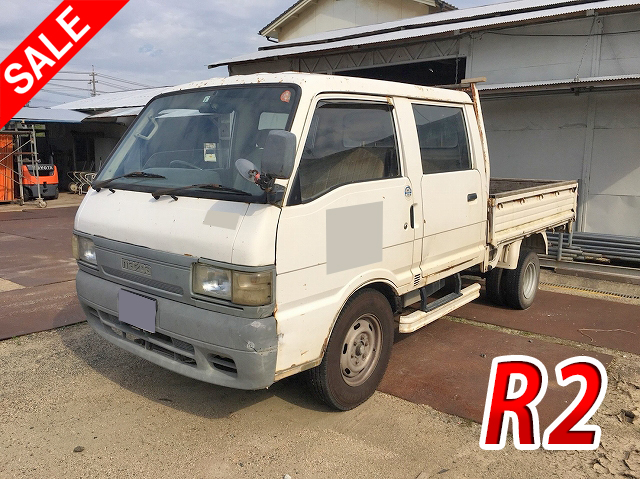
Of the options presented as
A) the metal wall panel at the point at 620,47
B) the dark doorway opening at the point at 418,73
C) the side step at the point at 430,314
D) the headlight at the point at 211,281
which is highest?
the dark doorway opening at the point at 418,73

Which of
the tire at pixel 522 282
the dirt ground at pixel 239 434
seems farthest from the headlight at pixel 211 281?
the tire at pixel 522 282

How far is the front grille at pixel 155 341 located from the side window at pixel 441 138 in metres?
2.14

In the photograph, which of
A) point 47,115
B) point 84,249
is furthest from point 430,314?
point 47,115

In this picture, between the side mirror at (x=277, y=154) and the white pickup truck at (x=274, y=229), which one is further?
the white pickup truck at (x=274, y=229)

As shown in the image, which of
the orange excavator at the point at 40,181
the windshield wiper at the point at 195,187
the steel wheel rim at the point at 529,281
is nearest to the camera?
the windshield wiper at the point at 195,187

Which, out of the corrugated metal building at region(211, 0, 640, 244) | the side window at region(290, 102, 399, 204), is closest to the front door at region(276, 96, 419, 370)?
the side window at region(290, 102, 399, 204)

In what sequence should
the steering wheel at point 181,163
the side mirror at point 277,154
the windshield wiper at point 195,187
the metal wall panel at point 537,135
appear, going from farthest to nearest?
the metal wall panel at point 537,135, the steering wheel at point 181,163, the windshield wiper at point 195,187, the side mirror at point 277,154

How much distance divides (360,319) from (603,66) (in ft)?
22.5

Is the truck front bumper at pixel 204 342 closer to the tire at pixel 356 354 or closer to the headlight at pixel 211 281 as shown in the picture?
the headlight at pixel 211 281

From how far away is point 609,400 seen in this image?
3.86 meters

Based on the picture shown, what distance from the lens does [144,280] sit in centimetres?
326

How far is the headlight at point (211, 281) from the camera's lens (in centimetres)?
290

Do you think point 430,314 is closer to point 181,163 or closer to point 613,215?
point 181,163

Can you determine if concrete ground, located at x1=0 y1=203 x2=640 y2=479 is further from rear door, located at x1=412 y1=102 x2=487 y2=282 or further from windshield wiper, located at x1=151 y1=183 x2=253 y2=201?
windshield wiper, located at x1=151 y1=183 x2=253 y2=201
